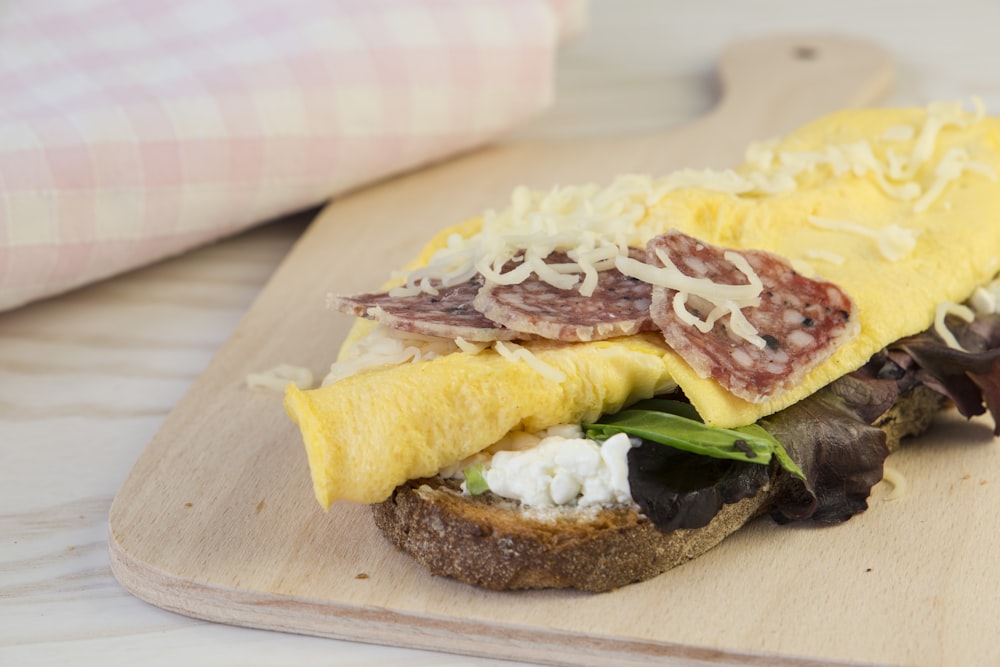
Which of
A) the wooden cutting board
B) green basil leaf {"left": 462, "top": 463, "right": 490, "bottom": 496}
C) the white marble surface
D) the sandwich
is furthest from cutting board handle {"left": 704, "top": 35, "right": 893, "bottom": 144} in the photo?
green basil leaf {"left": 462, "top": 463, "right": 490, "bottom": 496}

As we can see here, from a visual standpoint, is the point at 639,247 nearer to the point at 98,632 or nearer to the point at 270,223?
Result: the point at 98,632

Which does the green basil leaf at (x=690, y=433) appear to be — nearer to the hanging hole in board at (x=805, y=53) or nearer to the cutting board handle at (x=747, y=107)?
the cutting board handle at (x=747, y=107)

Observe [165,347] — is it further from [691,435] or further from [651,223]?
[691,435]

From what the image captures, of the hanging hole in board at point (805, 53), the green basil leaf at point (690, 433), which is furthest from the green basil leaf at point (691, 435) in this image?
the hanging hole in board at point (805, 53)

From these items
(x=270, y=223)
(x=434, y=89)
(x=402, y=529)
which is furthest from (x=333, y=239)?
(x=402, y=529)

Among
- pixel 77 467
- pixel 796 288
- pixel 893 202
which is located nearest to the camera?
pixel 796 288

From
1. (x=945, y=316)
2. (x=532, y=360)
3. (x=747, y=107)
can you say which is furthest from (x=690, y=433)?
(x=747, y=107)
